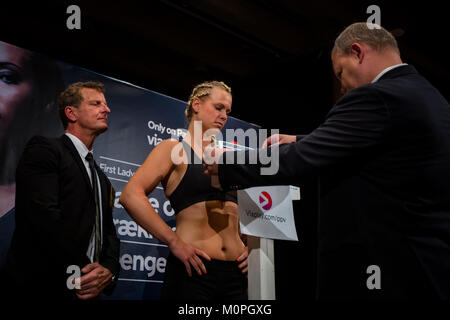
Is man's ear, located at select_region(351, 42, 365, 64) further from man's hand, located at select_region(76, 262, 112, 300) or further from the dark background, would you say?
the dark background

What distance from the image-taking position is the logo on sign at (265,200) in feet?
5.28

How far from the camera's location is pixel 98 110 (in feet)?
8.23

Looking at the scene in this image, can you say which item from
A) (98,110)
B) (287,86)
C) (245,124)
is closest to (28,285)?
(98,110)

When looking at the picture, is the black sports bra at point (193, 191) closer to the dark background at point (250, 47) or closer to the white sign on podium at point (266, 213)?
the white sign on podium at point (266, 213)

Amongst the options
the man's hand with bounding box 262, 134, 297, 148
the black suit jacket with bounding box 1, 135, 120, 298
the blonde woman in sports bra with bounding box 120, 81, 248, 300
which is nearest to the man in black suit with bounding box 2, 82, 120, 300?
the black suit jacket with bounding box 1, 135, 120, 298

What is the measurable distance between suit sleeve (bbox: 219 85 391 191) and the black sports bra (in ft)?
2.52

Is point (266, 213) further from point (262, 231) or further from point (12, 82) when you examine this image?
point (12, 82)

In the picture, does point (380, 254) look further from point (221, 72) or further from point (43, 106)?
point (221, 72)

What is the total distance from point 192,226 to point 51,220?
2.14 feet

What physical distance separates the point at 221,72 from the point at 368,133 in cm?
358

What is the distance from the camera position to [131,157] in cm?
291

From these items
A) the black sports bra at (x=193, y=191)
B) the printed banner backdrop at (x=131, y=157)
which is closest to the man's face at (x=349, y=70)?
the black sports bra at (x=193, y=191)

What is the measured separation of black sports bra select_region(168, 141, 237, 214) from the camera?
6.78 feet

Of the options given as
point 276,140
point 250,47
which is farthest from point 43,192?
point 250,47
